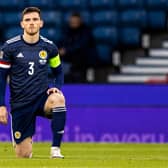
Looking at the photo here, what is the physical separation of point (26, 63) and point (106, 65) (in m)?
6.70

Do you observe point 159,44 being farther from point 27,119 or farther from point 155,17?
point 27,119

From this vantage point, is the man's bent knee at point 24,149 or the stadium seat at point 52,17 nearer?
the man's bent knee at point 24,149

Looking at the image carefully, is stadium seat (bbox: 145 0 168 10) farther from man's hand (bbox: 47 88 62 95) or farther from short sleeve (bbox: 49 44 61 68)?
man's hand (bbox: 47 88 62 95)

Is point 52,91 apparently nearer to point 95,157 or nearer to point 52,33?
point 95,157

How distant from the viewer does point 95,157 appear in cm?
945

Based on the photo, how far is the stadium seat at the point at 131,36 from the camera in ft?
51.8

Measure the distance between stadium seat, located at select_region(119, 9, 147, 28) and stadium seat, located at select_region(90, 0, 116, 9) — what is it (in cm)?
34

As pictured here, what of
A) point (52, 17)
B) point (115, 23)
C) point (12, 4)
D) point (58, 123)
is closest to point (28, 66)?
point (58, 123)

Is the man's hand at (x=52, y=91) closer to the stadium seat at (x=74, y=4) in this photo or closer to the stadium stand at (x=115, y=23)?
the stadium stand at (x=115, y=23)

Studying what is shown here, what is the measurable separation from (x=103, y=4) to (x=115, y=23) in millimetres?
489

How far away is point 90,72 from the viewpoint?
14961 millimetres

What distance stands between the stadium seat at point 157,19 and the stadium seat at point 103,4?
2.40 ft

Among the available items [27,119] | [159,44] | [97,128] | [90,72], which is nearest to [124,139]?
[97,128]

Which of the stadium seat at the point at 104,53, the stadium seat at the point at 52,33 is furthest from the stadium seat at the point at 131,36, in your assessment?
the stadium seat at the point at 52,33
